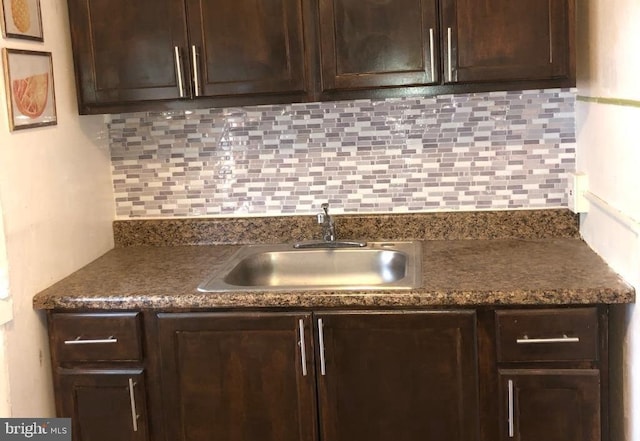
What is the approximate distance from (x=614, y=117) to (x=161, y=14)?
1.41m

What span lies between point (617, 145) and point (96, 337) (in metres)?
1.58

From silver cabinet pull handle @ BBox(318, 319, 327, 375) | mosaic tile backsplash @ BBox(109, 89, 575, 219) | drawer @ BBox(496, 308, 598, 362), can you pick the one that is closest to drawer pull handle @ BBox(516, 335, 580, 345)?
drawer @ BBox(496, 308, 598, 362)

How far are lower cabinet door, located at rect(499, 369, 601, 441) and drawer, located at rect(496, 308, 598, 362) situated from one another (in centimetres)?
5

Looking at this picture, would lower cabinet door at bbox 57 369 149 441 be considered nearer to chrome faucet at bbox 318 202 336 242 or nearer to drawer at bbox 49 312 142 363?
drawer at bbox 49 312 142 363

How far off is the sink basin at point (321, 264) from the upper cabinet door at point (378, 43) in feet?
1.92

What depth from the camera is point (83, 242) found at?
2447mm

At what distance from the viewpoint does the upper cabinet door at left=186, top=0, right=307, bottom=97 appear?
2242 millimetres

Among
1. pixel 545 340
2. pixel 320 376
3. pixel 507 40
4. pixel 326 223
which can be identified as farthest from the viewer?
pixel 326 223

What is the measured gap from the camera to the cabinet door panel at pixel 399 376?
6.48 ft

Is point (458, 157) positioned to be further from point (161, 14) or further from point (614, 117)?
point (161, 14)

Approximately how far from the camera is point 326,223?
2516 mm

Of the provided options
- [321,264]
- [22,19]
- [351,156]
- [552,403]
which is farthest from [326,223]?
[22,19]

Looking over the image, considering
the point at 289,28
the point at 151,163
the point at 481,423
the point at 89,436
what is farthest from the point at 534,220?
the point at 89,436

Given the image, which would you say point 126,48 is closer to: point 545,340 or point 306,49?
point 306,49
